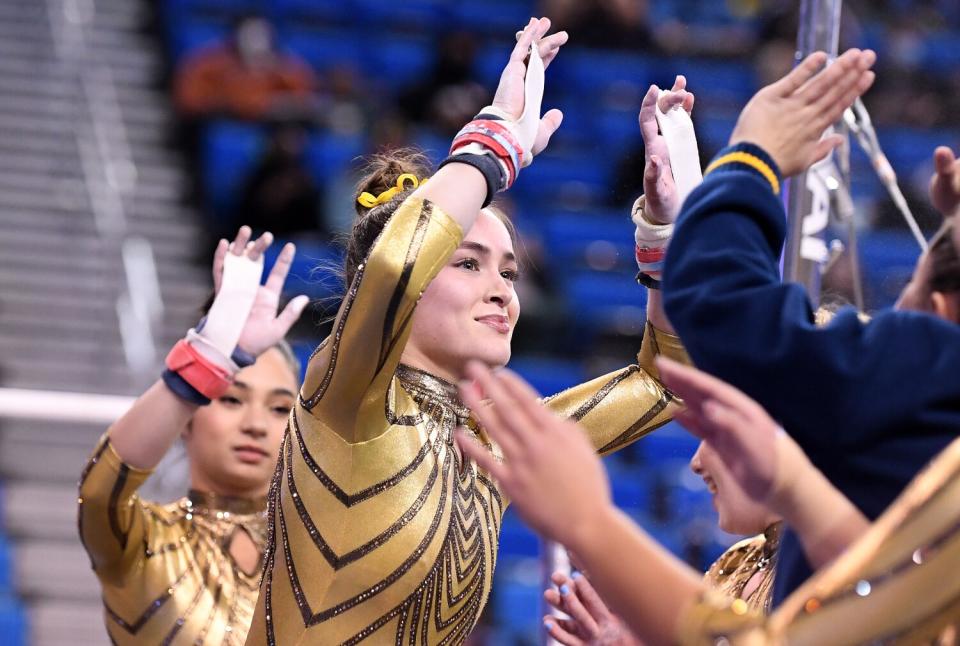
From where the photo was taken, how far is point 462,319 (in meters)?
2.07

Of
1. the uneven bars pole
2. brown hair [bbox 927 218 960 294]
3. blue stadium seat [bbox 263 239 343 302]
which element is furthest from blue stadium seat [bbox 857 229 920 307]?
blue stadium seat [bbox 263 239 343 302]

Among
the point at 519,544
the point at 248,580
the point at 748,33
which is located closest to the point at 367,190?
the point at 248,580

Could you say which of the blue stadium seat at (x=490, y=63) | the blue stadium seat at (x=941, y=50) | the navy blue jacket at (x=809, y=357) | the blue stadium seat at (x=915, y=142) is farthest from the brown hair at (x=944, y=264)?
the blue stadium seat at (x=941, y=50)

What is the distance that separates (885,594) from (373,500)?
85 cm

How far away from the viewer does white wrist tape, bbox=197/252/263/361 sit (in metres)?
2.48

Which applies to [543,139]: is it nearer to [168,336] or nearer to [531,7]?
[168,336]

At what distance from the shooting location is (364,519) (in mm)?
1902

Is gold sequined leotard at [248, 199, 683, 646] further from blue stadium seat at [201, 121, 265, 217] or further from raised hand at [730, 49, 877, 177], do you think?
blue stadium seat at [201, 121, 265, 217]

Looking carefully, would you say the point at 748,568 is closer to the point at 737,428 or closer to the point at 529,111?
the point at 529,111

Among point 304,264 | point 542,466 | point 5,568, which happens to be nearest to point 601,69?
point 304,264

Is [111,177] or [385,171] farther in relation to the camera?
[111,177]

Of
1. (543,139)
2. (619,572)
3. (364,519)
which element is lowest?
(364,519)

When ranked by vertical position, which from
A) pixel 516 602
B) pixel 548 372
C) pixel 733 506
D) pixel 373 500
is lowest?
pixel 516 602

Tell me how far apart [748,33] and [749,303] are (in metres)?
6.21
